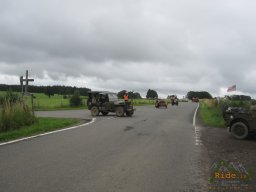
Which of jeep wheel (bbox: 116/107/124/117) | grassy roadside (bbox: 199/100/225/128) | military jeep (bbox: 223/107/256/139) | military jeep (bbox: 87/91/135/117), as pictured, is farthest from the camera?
military jeep (bbox: 87/91/135/117)

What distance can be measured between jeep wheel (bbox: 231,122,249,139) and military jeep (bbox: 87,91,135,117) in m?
14.3

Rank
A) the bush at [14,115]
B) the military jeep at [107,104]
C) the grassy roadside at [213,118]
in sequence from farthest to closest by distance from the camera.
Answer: the military jeep at [107,104], the grassy roadside at [213,118], the bush at [14,115]

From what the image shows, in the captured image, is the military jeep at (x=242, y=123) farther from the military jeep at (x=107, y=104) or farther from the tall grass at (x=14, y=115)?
the military jeep at (x=107, y=104)

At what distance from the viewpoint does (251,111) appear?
13.5 meters

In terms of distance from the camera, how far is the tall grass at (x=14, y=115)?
15473 mm

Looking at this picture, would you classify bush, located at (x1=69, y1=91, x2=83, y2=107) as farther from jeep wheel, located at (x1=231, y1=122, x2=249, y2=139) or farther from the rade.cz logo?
the rade.cz logo

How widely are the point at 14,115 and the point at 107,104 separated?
41.5 ft

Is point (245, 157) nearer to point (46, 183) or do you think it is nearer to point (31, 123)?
point (46, 183)

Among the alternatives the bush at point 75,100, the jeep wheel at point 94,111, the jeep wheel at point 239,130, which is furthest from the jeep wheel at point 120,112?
the bush at point 75,100

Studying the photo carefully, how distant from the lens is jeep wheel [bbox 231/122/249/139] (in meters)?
13.4

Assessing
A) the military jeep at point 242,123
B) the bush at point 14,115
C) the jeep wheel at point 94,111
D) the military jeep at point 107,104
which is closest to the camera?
the military jeep at point 242,123

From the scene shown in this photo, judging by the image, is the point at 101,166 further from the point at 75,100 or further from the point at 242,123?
the point at 75,100

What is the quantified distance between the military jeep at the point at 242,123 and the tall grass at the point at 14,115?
9.18 metres

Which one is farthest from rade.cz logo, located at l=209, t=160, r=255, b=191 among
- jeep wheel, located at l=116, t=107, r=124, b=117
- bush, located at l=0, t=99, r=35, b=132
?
jeep wheel, located at l=116, t=107, r=124, b=117
